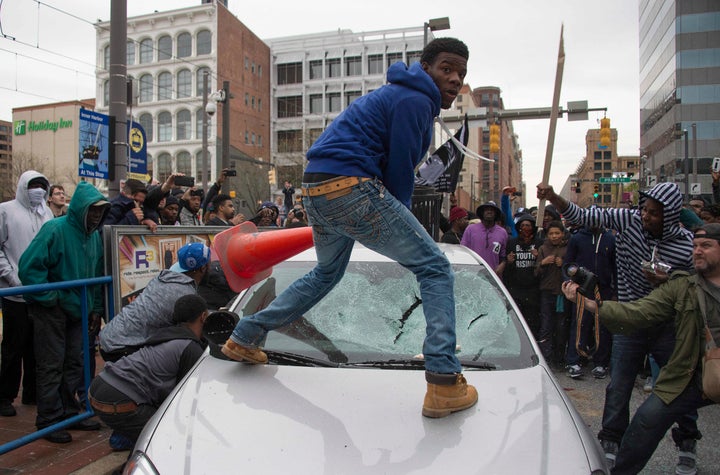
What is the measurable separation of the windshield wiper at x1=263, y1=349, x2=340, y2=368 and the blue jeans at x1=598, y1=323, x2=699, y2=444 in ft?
6.38

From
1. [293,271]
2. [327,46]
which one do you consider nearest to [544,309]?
[293,271]

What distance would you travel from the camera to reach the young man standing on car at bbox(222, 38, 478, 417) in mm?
2184

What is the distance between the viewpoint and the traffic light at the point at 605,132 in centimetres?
1590

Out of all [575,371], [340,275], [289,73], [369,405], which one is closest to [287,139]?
[289,73]

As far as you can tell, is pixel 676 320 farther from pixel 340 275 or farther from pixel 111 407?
pixel 111 407

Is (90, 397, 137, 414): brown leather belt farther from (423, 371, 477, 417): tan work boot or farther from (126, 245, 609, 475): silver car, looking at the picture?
(423, 371, 477, 417): tan work boot

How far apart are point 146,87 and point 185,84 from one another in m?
4.64

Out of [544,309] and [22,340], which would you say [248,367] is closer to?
[22,340]

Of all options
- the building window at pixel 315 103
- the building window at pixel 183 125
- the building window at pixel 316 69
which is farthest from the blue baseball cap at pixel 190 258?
the building window at pixel 316 69

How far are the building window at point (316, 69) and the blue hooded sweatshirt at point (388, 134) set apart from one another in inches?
2681

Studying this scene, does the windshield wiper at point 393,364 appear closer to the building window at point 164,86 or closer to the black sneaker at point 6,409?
the black sneaker at point 6,409

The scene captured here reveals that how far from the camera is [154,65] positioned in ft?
191

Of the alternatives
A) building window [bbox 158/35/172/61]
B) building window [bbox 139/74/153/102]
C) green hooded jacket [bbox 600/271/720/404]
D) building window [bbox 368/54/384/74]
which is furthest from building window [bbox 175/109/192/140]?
green hooded jacket [bbox 600/271/720/404]

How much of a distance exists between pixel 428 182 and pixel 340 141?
18.2ft
